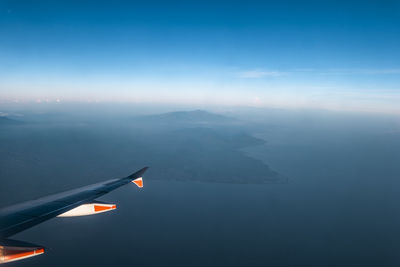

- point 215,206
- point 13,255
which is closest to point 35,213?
point 13,255

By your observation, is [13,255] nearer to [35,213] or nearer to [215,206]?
[35,213]

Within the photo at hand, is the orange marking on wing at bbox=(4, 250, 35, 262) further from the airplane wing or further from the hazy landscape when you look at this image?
the hazy landscape

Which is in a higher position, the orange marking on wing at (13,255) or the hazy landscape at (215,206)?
the orange marking on wing at (13,255)

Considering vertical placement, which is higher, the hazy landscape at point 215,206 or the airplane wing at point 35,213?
the airplane wing at point 35,213

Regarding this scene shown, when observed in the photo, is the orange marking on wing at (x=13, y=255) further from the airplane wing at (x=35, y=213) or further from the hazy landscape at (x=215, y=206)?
the hazy landscape at (x=215, y=206)

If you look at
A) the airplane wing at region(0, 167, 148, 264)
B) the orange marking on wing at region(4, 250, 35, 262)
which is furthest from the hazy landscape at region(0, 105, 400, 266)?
the orange marking on wing at region(4, 250, 35, 262)

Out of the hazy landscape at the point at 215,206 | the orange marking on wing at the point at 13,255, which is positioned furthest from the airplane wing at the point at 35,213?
the hazy landscape at the point at 215,206

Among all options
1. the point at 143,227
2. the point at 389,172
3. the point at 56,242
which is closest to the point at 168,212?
the point at 143,227

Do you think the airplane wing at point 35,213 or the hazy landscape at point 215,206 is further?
the hazy landscape at point 215,206

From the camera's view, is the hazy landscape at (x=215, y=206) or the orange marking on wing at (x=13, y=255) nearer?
the orange marking on wing at (x=13, y=255)
